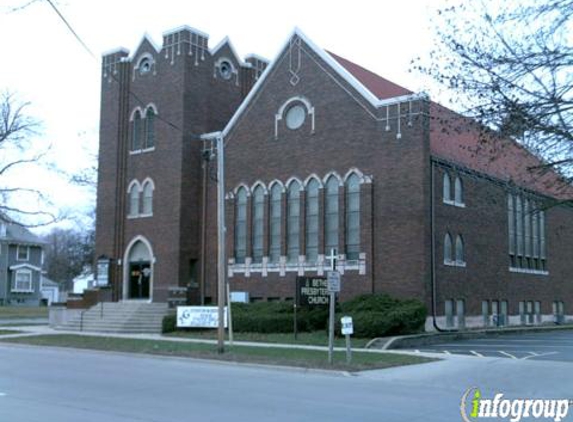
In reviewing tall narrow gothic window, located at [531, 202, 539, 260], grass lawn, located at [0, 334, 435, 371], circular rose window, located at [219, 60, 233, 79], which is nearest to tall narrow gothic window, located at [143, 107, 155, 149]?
circular rose window, located at [219, 60, 233, 79]

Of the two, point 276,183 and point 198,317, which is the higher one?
point 276,183

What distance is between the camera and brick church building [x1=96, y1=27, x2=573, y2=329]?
31.6m

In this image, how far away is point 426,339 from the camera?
27609 mm

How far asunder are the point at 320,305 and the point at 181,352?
28.7 ft

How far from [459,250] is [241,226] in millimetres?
10924

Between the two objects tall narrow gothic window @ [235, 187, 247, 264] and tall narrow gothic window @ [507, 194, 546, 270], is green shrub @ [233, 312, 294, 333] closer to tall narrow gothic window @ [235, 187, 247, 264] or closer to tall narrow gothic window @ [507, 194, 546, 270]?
tall narrow gothic window @ [235, 187, 247, 264]

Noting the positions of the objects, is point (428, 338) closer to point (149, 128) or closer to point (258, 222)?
point (258, 222)

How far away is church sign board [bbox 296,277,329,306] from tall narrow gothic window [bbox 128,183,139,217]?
15000 millimetres

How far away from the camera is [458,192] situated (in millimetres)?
33625

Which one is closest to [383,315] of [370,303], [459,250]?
[370,303]

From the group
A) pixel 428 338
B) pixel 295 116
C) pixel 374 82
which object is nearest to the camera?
pixel 428 338

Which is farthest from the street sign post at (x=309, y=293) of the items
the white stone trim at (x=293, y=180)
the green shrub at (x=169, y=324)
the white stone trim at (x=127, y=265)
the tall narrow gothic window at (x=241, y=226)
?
the white stone trim at (x=127, y=265)

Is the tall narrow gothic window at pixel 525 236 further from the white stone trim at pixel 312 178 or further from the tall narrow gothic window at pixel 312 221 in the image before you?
the tall narrow gothic window at pixel 312 221

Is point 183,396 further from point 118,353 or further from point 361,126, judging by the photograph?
point 361,126
